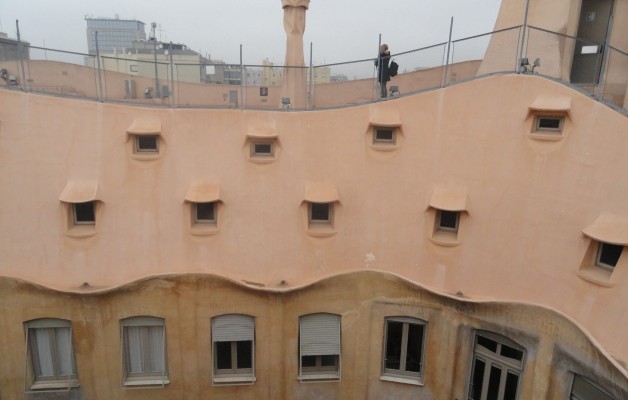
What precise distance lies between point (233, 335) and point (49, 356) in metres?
5.85

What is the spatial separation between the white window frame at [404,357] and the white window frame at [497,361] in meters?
1.52

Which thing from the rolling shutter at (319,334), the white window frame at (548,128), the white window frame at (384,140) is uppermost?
the white window frame at (548,128)

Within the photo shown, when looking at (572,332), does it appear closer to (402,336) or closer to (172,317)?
(402,336)

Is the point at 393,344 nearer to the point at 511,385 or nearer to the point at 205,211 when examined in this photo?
the point at 511,385

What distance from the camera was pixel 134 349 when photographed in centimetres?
1423

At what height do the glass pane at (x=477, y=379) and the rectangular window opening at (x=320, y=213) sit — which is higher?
the rectangular window opening at (x=320, y=213)

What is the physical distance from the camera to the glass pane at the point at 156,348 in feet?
46.4

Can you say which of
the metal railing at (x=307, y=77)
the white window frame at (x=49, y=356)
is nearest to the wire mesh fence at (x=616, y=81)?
the metal railing at (x=307, y=77)

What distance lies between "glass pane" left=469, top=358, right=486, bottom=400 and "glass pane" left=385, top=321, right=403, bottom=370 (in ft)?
7.62

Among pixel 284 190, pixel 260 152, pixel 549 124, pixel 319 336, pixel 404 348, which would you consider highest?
pixel 549 124

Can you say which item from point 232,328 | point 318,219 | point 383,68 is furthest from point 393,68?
point 232,328

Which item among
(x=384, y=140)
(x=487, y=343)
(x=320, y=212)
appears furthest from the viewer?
(x=320, y=212)

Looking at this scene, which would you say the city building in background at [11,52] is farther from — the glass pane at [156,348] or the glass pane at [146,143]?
the glass pane at [156,348]

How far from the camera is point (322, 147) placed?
14.3 m
